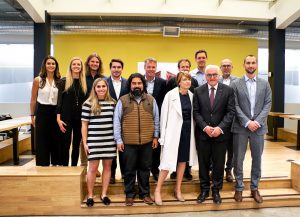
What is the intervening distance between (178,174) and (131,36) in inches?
221

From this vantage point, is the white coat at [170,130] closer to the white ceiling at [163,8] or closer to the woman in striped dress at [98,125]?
the woman in striped dress at [98,125]

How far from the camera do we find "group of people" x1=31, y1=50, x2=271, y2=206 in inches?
113

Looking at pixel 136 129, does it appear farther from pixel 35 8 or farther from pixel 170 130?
pixel 35 8

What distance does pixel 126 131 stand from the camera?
113 inches

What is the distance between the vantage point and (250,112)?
3016mm

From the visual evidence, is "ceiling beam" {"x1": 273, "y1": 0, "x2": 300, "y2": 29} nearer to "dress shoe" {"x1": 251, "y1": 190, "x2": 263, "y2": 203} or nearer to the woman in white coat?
the woman in white coat

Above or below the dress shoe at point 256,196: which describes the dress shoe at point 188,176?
above

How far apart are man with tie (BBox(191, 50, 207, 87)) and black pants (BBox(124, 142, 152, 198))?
122cm

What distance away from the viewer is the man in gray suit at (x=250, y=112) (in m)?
3.01

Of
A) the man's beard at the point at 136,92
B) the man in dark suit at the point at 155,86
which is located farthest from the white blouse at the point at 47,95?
the man in dark suit at the point at 155,86

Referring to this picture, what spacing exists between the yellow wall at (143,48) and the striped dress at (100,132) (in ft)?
16.5

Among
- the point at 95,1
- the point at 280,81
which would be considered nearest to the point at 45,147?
the point at 95,1

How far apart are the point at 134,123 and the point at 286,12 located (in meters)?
5.08

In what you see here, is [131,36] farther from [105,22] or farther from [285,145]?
[285,145]
